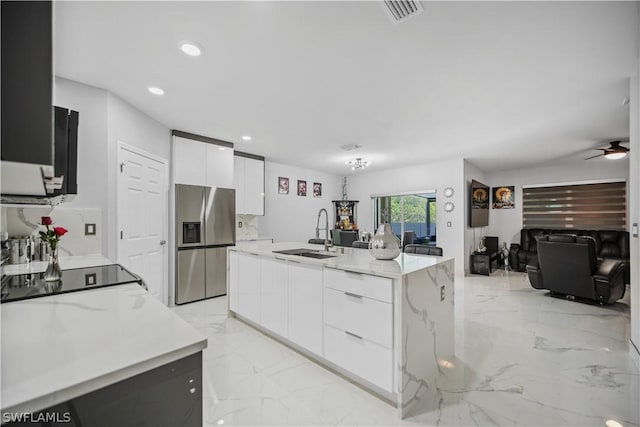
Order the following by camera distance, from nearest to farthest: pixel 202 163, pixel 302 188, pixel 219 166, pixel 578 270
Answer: pixel 578 270 < pixel 202 163 < pixel 219 166 < pixel 302 188

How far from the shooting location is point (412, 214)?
682 cm

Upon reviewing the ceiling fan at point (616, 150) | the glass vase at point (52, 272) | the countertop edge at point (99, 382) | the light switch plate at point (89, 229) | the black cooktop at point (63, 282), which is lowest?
the countertop edge at point (99, 382)

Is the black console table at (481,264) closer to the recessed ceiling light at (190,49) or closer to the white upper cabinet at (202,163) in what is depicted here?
the white upper cabinet at (202,163)

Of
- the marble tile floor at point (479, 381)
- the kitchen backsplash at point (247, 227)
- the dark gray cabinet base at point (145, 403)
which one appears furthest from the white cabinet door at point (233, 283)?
the dark gray cabinet base at point (145, 403)

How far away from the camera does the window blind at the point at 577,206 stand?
562 cm

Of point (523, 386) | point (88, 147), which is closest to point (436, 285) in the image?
point (523, 386)

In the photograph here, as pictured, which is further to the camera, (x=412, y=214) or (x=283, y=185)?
(x=412, y=214)

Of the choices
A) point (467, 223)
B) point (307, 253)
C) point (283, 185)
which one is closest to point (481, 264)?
point (467, 223)

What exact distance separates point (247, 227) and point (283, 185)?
1352 millimetres

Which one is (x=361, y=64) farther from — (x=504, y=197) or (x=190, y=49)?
(x=504, y=197)

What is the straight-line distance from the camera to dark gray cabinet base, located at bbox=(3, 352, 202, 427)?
565 mm

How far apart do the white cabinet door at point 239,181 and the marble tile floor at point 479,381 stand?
223cm

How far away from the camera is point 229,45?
6.40 ft

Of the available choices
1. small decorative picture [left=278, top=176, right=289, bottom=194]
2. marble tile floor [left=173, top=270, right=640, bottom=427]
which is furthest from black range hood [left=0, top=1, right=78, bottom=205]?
small decorative picture [left=278, top=176, right=289, bottom=194]
